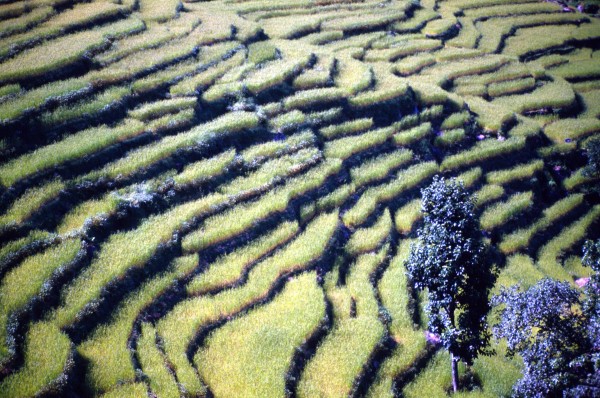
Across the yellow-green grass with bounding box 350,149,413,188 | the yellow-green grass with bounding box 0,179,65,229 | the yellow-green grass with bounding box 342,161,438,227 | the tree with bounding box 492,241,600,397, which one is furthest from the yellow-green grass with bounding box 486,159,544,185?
the yellow-green grass with bounding box 0,179,65,229

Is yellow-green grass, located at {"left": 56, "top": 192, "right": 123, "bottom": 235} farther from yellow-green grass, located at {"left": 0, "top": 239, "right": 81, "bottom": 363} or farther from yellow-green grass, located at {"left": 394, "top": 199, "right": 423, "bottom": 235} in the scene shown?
yellow-green grass, located at {"left": 394, "top": 199, "right": 423, "bottom": 235}

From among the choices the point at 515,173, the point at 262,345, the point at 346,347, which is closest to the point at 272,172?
the point at 262,345

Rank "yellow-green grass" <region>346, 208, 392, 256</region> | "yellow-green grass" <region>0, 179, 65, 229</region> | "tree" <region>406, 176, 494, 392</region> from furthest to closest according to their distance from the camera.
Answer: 1. "yellow-green grass" <region>346, 208, 392, 256</region>
2. "yellow-green grass" <region>0, 179, 65, 229</region>
3. "tree" <region>406, 176, 494, 392</region>

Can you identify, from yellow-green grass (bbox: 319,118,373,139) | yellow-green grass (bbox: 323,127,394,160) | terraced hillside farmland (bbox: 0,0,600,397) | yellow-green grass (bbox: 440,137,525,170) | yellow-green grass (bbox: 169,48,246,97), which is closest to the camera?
terraced hillside farmland (bbox: 0,0,600,397)

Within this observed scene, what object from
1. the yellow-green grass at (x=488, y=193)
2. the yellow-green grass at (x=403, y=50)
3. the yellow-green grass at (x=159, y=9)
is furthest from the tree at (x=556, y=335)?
the yellow-green grass at (x=159, y=9)

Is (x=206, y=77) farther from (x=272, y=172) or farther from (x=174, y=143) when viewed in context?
(x=272, y=172)

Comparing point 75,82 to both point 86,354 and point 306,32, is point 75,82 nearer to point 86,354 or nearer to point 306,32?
point 86,354
